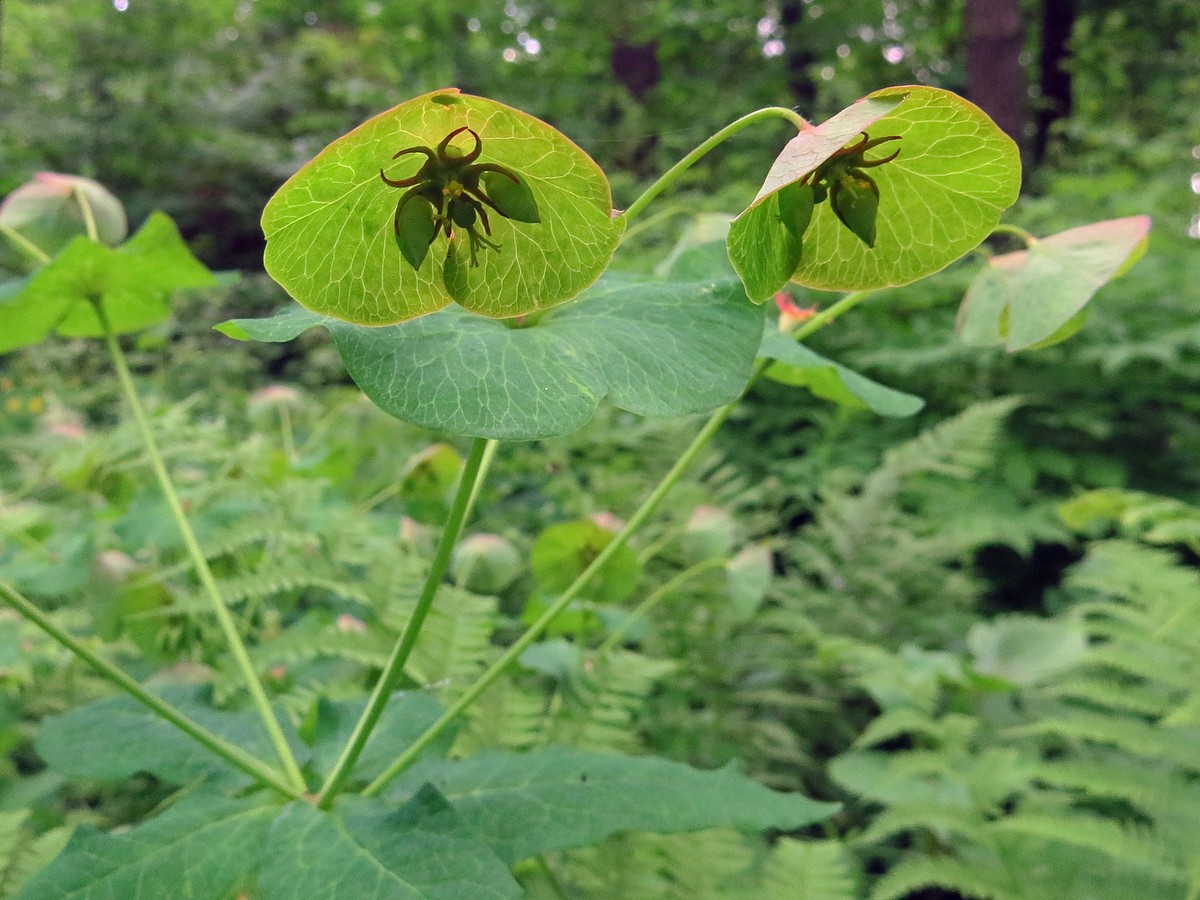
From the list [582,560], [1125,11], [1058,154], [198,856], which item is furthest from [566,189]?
[1125,11]

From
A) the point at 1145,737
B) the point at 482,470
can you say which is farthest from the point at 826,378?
the point at 1145,737

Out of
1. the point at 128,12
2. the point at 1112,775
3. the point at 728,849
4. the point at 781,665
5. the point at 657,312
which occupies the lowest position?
the point at 781,665

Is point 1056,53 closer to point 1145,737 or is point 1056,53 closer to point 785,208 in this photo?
point 1145,737

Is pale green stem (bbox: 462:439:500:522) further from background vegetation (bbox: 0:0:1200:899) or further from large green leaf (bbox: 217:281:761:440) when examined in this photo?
background vegetation (bbox: 0:0:1200:899)

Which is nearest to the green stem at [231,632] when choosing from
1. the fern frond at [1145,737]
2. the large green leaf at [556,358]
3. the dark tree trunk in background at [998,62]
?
the large green leaf at [556,358]

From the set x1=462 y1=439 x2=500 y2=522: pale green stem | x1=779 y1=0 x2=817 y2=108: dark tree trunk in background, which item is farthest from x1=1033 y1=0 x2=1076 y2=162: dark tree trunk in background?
x1=462 y1=439 x2=500 y2=522: pale green stem

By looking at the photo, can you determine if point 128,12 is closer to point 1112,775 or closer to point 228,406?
point 228,406
